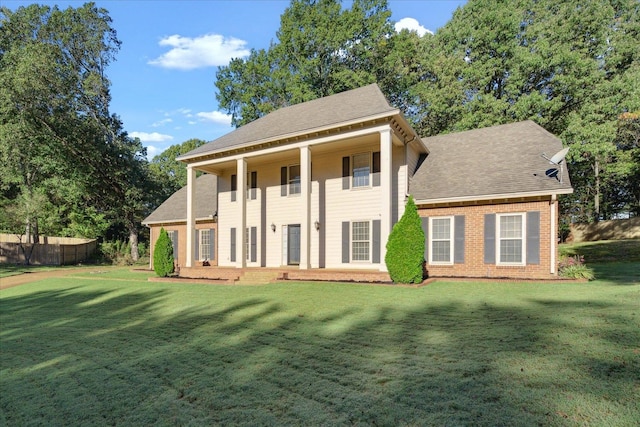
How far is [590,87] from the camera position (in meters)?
19.6

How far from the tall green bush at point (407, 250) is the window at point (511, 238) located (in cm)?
316

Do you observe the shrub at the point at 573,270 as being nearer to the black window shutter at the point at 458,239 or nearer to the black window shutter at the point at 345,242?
the black window shutter at the point at 458,239

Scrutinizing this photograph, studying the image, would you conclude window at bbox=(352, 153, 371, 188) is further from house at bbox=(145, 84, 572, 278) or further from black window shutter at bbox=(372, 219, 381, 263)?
black window shutter at bbox=(372, 219, 381, 263)

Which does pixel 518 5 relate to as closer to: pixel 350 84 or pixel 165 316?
pixel 350 84

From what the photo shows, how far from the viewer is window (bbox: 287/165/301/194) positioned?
15.9m

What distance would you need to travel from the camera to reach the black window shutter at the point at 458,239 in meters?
12.3

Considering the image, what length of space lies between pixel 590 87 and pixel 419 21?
50.3ft

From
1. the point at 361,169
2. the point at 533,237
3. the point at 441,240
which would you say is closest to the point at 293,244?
the point at 361,169

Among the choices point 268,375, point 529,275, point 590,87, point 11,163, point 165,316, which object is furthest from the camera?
point 11,163

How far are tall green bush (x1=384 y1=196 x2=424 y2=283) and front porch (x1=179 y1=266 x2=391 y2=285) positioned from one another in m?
0.62

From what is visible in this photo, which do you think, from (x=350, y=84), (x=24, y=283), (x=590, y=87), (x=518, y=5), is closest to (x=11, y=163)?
(x=24, y=283)

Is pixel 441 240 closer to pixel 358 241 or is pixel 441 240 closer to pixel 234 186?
pixel 358 241

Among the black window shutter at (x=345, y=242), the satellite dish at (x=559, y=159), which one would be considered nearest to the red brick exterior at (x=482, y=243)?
the satellite dish at (x=559, y=159)

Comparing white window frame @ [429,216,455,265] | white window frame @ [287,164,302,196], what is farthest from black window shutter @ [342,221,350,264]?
white window frame @ [429,216,455,265]
